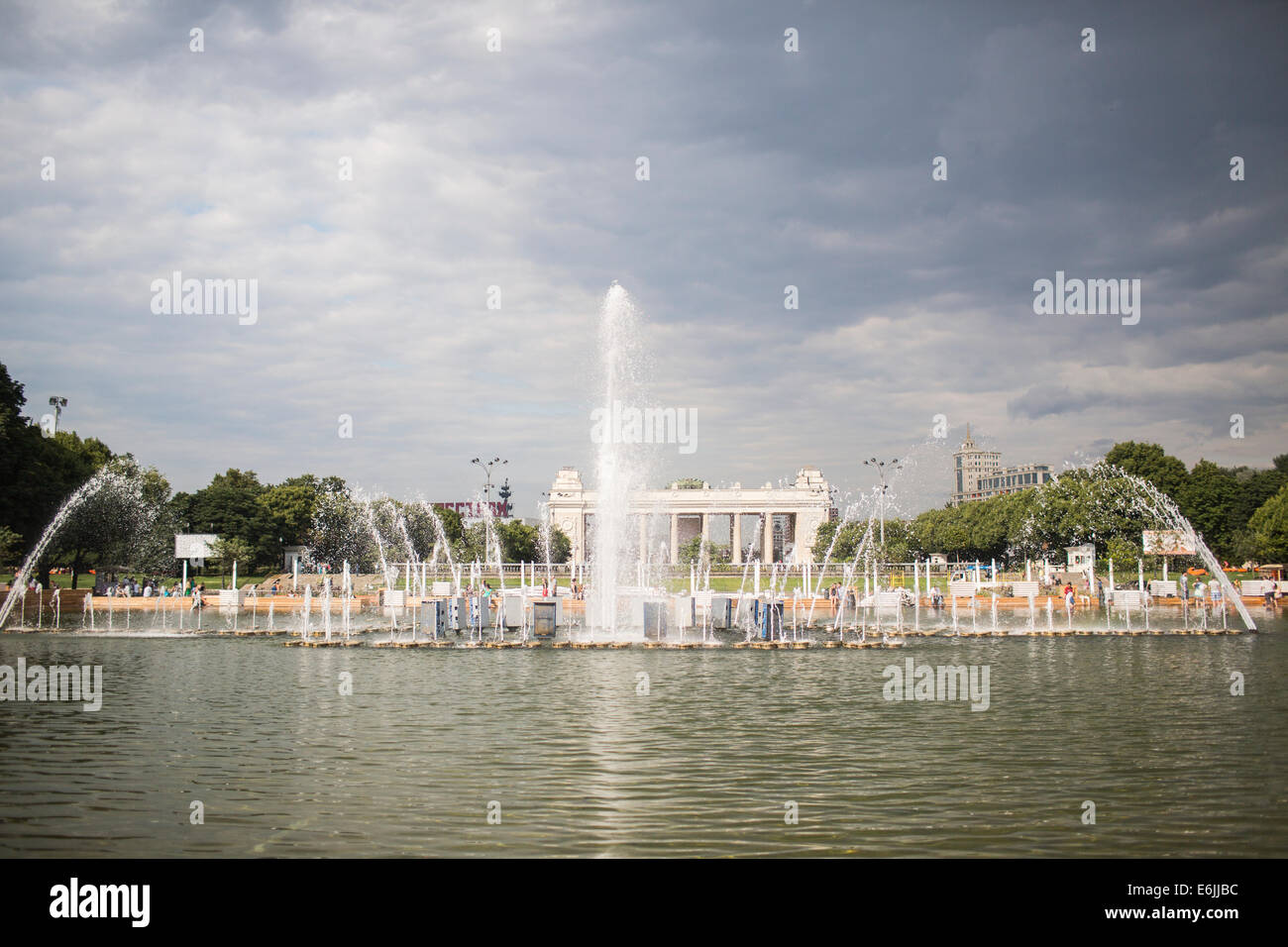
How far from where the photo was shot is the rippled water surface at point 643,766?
9.45m

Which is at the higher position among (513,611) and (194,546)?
(194,546)

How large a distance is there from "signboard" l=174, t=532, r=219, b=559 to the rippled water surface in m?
53.2

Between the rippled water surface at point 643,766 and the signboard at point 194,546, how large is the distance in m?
53.2

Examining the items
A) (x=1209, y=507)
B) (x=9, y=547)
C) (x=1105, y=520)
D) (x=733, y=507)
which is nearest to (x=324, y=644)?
(x=9, y=547)

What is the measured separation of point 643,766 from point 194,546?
6809 cm

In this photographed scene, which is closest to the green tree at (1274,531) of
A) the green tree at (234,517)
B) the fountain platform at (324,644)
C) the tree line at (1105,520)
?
the tree line at (1105,520)

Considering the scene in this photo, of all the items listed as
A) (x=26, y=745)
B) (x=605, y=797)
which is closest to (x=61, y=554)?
(x=26, y=745)

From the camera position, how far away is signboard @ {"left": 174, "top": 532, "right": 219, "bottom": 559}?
70.8 meters

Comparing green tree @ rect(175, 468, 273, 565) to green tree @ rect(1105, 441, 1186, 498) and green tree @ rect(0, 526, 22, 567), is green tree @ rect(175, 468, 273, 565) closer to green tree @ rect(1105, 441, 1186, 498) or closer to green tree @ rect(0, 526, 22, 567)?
green tree @ rect(0, 526, 22, 567)

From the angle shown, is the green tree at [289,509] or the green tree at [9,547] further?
the green tree at [289,509]

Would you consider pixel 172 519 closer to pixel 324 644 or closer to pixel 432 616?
A: pixel 432 616

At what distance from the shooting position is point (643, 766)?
41.2ft

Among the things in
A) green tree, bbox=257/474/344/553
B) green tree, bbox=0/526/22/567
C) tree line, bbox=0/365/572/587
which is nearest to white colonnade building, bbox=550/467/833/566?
tree line, bbox=0/365/572/587

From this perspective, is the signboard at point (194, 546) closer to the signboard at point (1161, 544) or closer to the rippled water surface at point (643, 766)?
the rippled water surface at point (643, 766)
